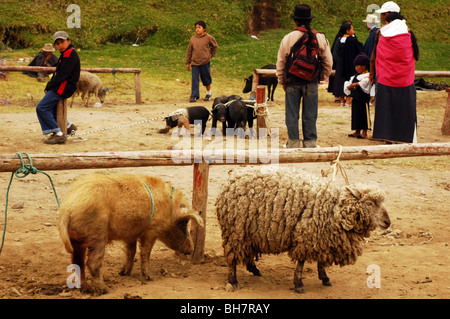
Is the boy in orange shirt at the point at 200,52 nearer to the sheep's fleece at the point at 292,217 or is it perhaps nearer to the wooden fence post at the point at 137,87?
the wooden fence post at the point at 137,87

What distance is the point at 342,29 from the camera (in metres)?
13.8

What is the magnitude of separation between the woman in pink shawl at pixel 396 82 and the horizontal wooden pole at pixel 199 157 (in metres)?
3.44

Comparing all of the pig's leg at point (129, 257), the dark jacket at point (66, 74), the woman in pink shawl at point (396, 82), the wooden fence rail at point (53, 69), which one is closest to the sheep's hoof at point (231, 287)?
the pig's leg at point (129, 257)

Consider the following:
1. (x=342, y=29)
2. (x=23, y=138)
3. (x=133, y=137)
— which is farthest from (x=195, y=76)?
(x=23, y=138)

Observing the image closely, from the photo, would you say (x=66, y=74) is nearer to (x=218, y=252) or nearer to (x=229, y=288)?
(x=218, y=252)

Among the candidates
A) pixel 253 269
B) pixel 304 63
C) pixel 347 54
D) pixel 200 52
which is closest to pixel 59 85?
pixel 304 63

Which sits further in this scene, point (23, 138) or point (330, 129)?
point (330, 129)

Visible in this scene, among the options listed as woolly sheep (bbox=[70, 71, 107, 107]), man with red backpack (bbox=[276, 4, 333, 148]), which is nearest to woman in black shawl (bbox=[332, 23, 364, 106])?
man with red backpack (bbox=[276, 4, 333, 148])

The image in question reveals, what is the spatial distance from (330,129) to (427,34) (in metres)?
15.4

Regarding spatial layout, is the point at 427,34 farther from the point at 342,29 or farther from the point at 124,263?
the point at 124,263

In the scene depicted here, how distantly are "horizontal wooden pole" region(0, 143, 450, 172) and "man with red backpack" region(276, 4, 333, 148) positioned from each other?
3070 millimetres

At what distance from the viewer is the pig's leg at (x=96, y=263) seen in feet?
14.7

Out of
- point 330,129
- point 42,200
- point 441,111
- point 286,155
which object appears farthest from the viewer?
point 441,111

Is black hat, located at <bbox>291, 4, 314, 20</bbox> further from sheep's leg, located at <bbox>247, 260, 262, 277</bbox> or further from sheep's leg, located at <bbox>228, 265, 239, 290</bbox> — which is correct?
sheep's leg, located at <bbox>228, 265, 239, 290</bbox>
